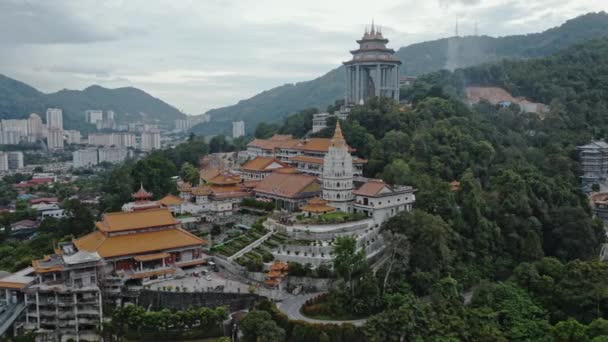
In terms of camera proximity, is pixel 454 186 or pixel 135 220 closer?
pixel 135 220

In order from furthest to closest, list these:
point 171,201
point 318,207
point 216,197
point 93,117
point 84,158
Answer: point 93,117 → point 84,158 → point 216,197 → point 171,201 → point 318,207

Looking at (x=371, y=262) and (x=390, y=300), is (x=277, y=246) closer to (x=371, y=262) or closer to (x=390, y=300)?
(x=371, y=262)

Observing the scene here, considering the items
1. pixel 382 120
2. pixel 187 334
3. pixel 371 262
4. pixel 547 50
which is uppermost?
pixel 547 50

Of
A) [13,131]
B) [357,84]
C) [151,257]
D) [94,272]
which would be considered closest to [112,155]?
[13,131]

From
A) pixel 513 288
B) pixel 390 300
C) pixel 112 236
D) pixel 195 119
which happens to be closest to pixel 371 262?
pixel 390 300

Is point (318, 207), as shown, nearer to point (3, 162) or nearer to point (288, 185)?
point (288, 185)

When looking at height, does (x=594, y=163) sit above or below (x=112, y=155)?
above
